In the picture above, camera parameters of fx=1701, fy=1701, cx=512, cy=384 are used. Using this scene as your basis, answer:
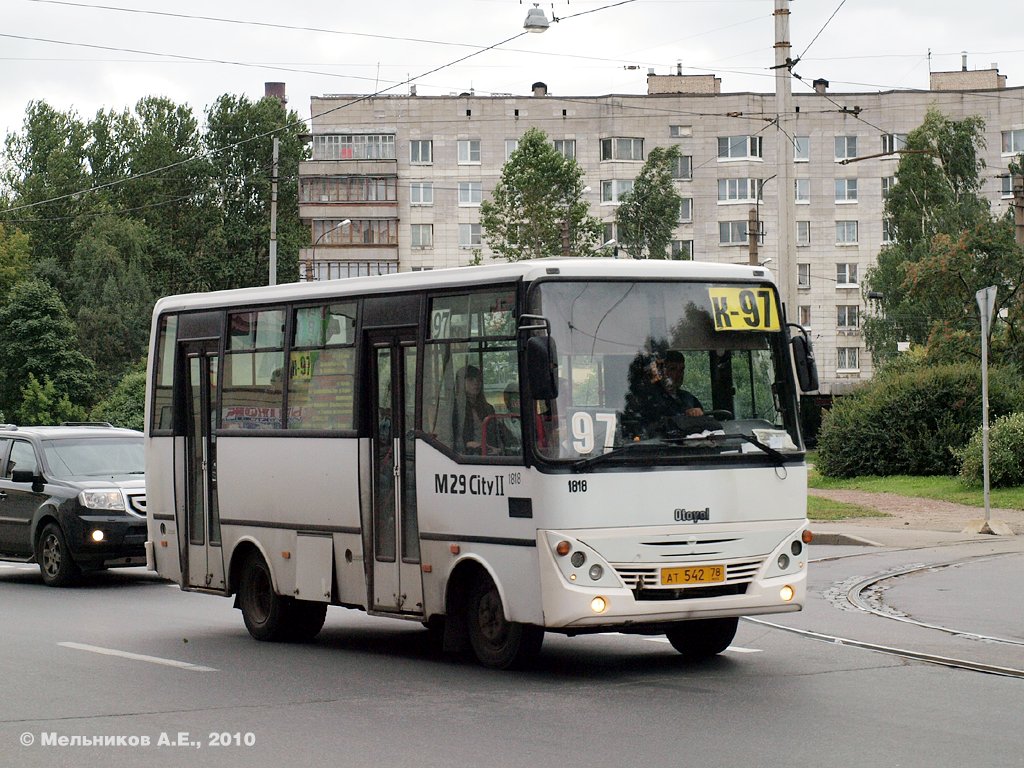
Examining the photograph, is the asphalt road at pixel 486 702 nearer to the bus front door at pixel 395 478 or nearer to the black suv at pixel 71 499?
the bus front door at pixel 395 478

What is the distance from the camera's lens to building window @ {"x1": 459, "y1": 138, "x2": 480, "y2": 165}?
301 feet

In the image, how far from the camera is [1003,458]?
3309 cm

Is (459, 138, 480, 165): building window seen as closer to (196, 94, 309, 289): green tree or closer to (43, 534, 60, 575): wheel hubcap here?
(196, 94, 309, 289): green tree

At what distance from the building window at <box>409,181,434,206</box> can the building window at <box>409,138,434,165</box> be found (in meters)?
1.13

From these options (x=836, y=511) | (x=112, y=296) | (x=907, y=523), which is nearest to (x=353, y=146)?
(x=112, y=296)

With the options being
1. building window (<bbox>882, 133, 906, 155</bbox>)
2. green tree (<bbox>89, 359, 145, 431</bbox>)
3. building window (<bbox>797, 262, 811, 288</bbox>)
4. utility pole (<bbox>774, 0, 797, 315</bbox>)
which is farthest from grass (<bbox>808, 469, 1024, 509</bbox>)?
building window (<bbox>797, 262, 811, 288</bbox>)

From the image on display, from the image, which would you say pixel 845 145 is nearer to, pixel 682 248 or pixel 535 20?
pixel 682 248

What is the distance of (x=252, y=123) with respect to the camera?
98.8 metres

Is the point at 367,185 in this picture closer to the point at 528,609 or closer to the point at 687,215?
the point at 687,215

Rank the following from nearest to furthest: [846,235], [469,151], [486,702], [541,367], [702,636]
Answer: [486,702]
[541,367]
[702,636]
[469,151]
[846,235]

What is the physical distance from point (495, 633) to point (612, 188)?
81.2 meters

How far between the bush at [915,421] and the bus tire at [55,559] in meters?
22.6

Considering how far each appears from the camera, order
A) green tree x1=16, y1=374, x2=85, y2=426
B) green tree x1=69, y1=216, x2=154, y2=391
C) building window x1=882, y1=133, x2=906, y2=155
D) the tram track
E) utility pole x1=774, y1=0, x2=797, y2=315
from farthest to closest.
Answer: green tree x1=69, y1=216, x2=154, y2=391 → building window x1=882, y1=133, x2=906, y2=155 → green tree x1=16, y1=374, x2=85, y2=426 → utility pole x1=774, y1=0, x2=797, y2=315 → the tram track

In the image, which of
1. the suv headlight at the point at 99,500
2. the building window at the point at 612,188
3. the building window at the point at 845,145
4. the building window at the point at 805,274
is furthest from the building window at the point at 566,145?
the suv headlight at the point at 99,500
